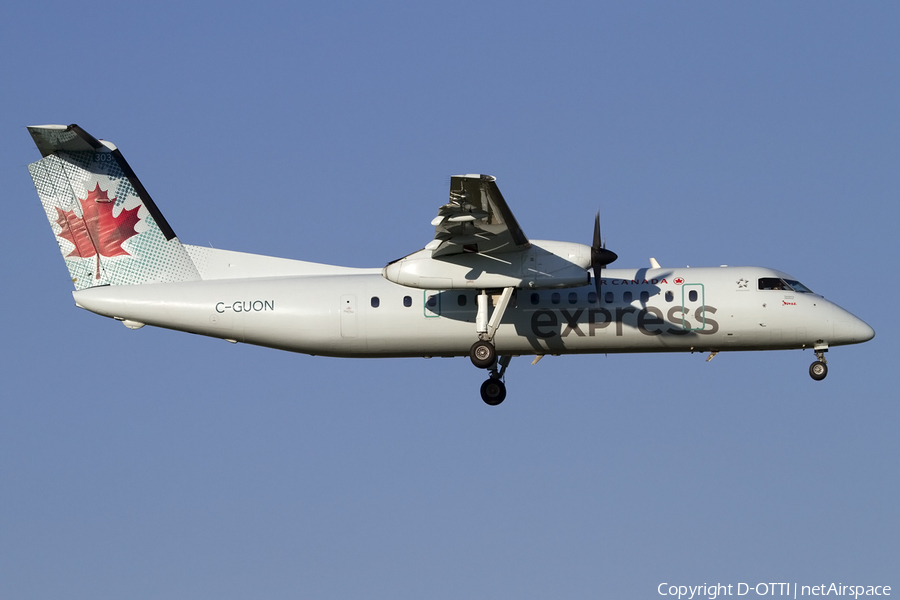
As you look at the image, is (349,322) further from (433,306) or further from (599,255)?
(599,255)

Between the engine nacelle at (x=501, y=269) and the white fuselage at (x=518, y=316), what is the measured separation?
94cm

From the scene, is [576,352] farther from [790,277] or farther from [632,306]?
[790,277]

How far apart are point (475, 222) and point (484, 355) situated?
10.0 ft

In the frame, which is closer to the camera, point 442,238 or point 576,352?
point 442,238

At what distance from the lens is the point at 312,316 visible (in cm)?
2283

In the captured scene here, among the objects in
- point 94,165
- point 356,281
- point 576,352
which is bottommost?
point 576,352

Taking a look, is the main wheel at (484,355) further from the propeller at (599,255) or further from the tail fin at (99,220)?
the tail fin at (99,220)

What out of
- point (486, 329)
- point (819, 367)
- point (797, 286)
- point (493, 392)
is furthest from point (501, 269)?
point (819, 367)

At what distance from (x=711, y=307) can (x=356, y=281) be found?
7.35m

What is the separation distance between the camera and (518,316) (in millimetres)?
22641

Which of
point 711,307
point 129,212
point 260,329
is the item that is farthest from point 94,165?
point 711,307

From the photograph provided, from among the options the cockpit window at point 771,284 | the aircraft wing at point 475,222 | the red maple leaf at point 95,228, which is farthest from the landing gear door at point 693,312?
the red maple leaf at point 95,228

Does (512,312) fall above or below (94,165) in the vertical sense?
Answer: below

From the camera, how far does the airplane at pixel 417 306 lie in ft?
74.2
